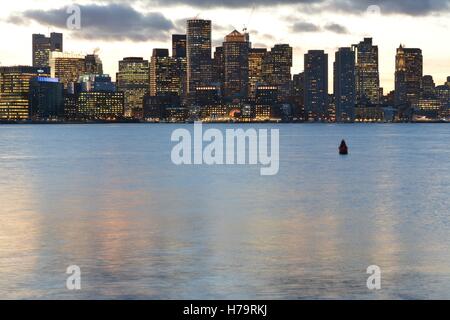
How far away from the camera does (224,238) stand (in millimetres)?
32562

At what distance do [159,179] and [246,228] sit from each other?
30.9 meters

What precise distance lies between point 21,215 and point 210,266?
701 inches

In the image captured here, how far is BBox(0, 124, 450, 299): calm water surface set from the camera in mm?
23391

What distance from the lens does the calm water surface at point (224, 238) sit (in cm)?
2339

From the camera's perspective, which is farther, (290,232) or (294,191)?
(294,191)

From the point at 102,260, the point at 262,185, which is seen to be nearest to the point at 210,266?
the point at 102,260

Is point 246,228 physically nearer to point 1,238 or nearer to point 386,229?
point 386,229

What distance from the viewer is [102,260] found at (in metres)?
27.3

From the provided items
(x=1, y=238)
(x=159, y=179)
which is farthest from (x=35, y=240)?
(x=159, y=179)

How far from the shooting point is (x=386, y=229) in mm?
35906

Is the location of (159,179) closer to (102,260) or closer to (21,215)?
(21,215)

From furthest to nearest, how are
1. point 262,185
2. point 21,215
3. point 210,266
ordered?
point 262,185, point 21,215, point 210,266
